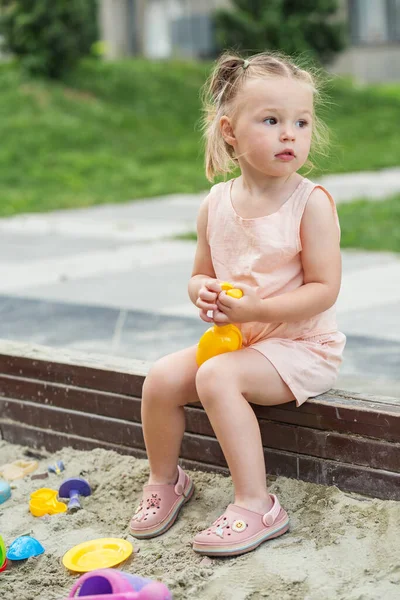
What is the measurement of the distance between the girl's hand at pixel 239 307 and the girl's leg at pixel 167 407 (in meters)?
0.24

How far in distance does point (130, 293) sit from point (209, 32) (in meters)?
21.4

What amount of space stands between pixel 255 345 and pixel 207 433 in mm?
416

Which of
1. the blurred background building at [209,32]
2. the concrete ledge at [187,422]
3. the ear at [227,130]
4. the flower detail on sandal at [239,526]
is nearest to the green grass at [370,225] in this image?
the concrete ledge at [187,422]

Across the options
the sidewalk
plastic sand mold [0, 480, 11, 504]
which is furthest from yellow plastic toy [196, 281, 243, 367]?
the sidewalk

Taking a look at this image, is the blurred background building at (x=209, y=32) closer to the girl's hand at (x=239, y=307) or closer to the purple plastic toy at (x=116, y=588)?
the girl's hand at (x=239, y=307)

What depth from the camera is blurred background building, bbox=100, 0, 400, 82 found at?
26.0 meters

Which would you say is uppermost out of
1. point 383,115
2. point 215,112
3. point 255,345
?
point 215,112

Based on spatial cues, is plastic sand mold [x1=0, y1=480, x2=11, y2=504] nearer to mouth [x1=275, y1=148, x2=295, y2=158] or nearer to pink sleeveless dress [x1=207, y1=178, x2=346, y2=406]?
pink sleeveless dress [x1=207, y1=178, x2=346, y2=406]

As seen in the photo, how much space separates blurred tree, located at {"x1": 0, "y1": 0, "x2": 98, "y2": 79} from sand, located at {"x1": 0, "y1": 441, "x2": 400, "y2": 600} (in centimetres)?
1309

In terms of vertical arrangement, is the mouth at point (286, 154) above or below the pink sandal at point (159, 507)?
above

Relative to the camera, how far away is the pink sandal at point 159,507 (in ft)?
8.91

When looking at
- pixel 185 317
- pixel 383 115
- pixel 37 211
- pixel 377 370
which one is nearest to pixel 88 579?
pixel 377 370

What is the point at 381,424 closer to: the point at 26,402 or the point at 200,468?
the point at 200,468

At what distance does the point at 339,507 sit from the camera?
262cm
